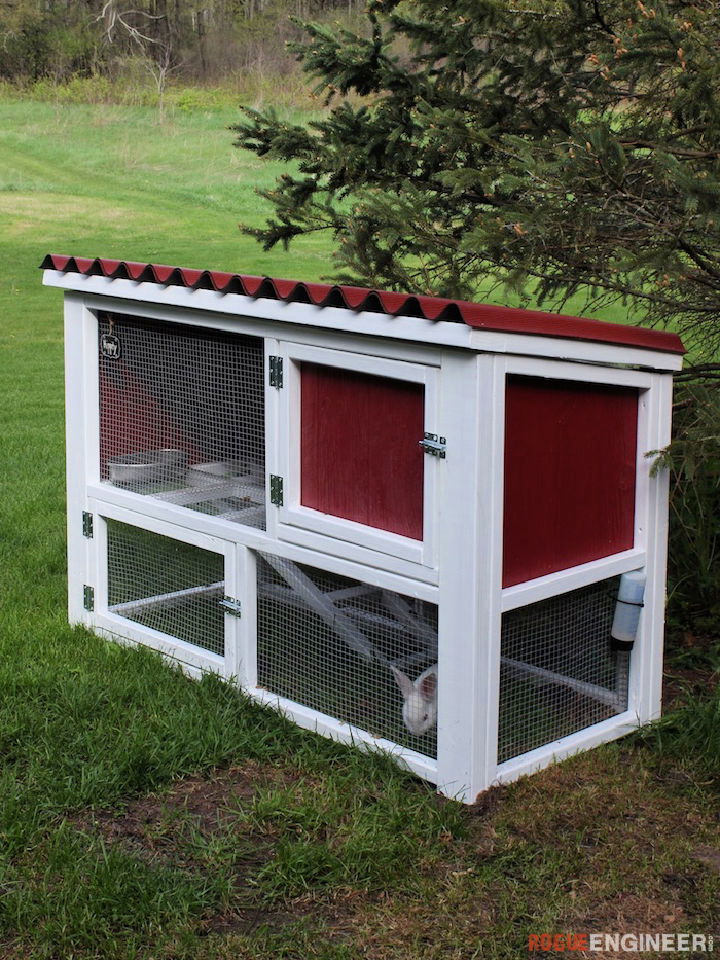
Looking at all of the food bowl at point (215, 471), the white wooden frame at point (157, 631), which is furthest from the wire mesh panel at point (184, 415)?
the white wooden frame at point (157, 631)

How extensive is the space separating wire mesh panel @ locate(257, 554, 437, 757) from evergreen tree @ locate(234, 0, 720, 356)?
1203mm

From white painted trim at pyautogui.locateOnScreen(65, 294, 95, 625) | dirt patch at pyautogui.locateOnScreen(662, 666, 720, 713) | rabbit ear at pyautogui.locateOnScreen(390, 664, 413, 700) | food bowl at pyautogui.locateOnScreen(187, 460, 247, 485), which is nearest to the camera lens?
rabbit ear at pyautogui.locateOnScreen(390, 664, 413, 700)

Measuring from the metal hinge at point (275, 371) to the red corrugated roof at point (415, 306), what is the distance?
0.67ft

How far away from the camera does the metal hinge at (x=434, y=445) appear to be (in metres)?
3.32

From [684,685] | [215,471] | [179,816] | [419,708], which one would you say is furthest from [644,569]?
[179,816]

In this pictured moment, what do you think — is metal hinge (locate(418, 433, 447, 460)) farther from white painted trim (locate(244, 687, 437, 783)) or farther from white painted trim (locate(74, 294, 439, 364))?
white painted trim (locate(244, 687, 437, 783))

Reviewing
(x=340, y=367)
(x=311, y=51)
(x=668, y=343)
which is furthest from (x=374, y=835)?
(x=311, y=51)

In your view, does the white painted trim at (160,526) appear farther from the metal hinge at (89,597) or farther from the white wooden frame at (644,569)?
the white wooden frame at (644,569)

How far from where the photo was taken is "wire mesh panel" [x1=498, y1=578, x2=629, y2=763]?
3.62 metres

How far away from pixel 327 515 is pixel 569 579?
798mm

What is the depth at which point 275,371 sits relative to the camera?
3793mm

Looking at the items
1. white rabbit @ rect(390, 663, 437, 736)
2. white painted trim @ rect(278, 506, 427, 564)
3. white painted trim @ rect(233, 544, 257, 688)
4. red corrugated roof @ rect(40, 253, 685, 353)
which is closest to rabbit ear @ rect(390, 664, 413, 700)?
white rabbit @ rect(390, 663, 437, 736)

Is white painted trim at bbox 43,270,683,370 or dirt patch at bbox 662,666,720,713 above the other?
white painted trim at bbox 43,270,683,370

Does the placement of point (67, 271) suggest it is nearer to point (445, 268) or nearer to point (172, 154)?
point (445, 268)
